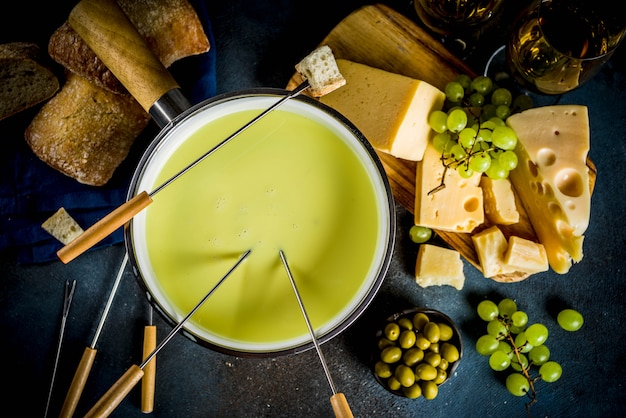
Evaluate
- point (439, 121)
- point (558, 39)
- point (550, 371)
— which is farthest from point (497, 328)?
point (558, 39)

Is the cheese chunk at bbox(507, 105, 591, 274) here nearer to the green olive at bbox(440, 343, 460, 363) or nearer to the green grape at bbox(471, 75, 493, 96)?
the green grape at bbox(471, 75, 493, 96)

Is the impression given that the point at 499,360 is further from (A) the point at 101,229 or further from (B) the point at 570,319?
(A) the point at 101,229

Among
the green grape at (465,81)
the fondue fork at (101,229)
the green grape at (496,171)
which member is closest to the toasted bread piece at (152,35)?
the fondue fork at (101,229)

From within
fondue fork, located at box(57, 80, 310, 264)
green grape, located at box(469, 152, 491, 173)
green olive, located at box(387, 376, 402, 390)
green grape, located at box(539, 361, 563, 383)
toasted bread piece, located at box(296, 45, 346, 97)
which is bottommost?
green grape, located at box(539, 361, 563, 383)

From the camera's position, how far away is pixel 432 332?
1.10 meters

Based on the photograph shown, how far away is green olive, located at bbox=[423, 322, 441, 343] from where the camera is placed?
110 cm

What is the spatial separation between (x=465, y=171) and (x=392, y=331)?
36 cm

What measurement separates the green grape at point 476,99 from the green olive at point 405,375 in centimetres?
55

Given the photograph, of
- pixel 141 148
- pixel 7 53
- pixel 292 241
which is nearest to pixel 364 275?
pixel 292 241

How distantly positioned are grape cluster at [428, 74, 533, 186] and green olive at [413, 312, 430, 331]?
31 cm

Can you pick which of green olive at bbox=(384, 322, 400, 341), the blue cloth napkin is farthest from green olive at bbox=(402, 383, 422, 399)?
the blue cloth napkin

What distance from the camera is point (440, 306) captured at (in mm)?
1215

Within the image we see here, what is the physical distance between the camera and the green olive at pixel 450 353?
1.11 meters

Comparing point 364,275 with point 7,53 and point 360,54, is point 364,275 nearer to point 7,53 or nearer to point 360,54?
point 360,54
